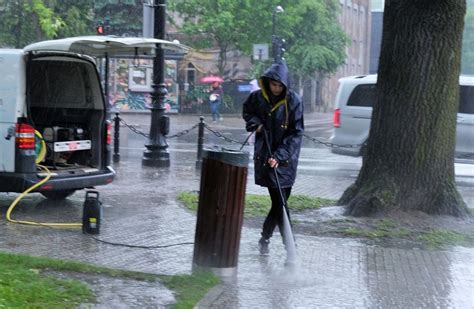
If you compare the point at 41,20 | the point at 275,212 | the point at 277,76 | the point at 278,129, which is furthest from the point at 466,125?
the point at 41,20

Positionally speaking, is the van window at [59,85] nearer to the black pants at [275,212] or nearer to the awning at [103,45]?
the awning at [103,45]

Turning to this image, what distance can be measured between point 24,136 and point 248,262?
11.0 feet

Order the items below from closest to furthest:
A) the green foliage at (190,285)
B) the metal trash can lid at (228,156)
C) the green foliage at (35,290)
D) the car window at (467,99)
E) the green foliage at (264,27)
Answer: the green foliage at (35,290)
the green foliage at (190,285)
the metal trash can lid at (228,156)
the car window at (467,99)
the green foliage at (264,27)

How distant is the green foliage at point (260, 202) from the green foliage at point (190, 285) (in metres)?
3.33

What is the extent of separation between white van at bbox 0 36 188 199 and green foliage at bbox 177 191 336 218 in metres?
1.27

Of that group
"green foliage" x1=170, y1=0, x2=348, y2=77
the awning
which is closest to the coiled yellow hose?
the awning

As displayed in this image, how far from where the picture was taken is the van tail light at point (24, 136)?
28.9 ft

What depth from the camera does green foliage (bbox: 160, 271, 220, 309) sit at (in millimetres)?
5766

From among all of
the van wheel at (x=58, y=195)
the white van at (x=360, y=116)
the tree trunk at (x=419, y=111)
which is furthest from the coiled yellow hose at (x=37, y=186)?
the white van at (x=360, y=116)

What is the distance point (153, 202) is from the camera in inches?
417

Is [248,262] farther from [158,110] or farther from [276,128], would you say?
[158,110]

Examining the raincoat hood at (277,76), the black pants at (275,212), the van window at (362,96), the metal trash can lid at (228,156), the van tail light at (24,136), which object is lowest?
the black pants at (275,212)

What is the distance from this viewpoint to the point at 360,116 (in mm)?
16906

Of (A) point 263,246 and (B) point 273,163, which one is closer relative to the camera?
(B) point 273,163
